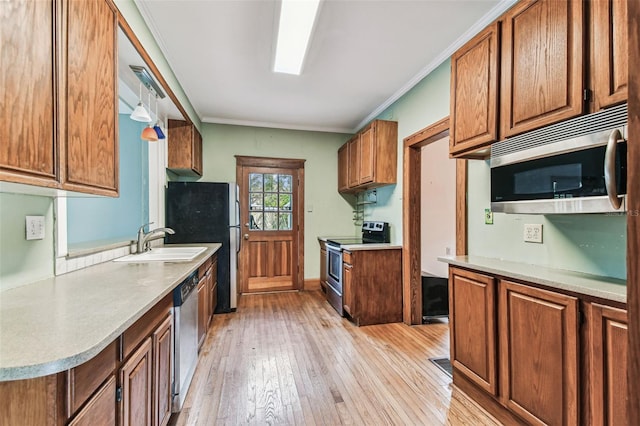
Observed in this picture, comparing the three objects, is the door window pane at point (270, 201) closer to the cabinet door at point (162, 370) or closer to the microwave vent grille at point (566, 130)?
the cabinet door at point (162, 370)

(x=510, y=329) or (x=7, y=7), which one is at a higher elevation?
(x=7, y=7)

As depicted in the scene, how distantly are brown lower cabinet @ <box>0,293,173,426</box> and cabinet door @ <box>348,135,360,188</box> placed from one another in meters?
2.97

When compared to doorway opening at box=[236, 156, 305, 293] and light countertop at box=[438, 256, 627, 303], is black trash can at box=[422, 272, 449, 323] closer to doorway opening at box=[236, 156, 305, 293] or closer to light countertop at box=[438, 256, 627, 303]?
light countertop at box=[438, 256, 627, 303]

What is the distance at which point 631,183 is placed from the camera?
0.48 m

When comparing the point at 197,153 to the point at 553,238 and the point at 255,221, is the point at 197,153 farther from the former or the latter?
the point at 553,238

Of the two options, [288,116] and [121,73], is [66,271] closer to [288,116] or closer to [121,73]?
[121,73]

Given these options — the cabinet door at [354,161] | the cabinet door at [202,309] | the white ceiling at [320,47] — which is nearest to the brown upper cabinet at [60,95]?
the white ceiling at [320,47]

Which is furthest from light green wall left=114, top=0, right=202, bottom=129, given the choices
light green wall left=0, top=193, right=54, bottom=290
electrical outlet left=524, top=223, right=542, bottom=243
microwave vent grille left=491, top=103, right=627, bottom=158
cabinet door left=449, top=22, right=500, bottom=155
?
electrical outlet left=524, top=223, right=542, bottom=243

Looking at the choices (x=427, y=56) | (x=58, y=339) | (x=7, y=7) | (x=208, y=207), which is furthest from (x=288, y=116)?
(x=58, y=339)

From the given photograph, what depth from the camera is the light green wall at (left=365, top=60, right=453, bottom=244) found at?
2740 millimetres

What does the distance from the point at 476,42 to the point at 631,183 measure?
1.83 m

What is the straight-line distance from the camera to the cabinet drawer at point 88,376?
758 mm

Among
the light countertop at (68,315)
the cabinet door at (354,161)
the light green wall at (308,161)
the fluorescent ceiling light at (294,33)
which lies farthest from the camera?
the light green wall at (308,161)

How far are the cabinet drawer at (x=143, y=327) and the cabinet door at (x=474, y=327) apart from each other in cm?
181
